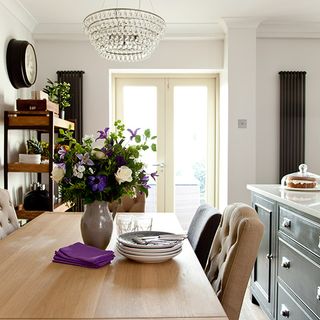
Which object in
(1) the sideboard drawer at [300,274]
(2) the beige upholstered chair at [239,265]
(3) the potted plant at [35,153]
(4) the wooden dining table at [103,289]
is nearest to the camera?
(4) the wooden dining table at [103,289]

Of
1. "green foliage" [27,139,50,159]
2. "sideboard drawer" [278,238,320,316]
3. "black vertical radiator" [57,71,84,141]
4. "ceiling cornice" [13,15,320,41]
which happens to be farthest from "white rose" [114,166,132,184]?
"ceiling cornice" [13,15,320,41]

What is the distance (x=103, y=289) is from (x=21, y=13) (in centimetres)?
331

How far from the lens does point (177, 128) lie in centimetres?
477

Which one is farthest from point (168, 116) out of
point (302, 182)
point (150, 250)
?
point (150, 250)

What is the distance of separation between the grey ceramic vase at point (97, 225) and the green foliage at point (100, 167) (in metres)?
0.06

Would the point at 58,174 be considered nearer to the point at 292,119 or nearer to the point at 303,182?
the point at 303,182

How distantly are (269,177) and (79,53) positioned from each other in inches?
99.8

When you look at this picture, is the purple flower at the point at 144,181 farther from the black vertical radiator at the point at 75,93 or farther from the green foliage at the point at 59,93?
the black vertical radiator at the point at 75,93

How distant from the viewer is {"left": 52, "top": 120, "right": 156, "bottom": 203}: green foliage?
161 cm

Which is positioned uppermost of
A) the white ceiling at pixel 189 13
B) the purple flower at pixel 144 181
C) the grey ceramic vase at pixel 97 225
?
the white ceiling at pixel 189 13

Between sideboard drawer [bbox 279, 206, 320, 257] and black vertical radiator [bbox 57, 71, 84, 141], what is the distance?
2.69 meters

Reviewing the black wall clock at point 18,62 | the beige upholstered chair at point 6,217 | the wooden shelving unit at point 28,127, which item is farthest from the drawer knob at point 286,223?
the black wall clock at point 18,62

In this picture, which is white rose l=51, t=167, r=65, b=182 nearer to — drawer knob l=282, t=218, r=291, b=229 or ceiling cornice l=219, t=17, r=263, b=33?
drawer knob l=282, t=218, r=291, b=229

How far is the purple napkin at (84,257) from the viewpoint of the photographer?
148 cm
